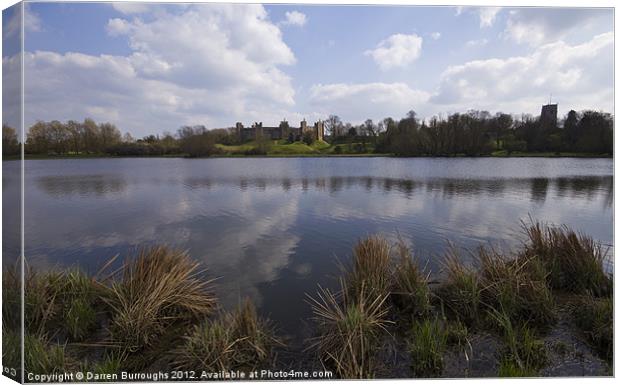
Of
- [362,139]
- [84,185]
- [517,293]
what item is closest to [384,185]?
[362,139]

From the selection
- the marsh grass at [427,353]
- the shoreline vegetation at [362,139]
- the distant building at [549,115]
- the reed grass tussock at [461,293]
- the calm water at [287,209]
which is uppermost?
the distant building at [549,115]

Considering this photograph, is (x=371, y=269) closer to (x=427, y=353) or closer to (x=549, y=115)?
(x=427, y=353)

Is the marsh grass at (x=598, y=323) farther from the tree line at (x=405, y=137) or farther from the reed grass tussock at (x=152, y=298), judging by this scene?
the reed grass tussock at (x=152, y=298)

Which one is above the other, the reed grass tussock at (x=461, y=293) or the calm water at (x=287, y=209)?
the calm water at (x=287, y=209)

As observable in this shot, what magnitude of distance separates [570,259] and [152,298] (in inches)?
177

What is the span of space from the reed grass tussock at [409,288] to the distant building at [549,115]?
93.8 inches

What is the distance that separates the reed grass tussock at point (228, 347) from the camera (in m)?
2.46

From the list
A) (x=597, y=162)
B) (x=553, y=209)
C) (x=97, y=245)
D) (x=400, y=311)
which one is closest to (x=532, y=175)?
(x=553, y=209)

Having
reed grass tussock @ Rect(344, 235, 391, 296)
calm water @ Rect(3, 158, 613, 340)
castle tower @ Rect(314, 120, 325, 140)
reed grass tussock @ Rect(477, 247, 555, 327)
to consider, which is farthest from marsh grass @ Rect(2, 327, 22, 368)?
reed grass tussock @ Rect(477, 247, 555, 327)

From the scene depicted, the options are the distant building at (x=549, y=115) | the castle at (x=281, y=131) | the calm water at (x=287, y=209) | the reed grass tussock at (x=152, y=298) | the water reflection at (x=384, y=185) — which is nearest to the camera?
the reed grass tussock at (x=152, y=298)

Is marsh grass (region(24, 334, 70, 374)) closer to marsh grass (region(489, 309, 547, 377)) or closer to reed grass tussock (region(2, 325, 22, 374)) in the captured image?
reed grass tussock (region(2, 325, 22, 374))

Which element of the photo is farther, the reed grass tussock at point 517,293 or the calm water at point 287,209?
the calm water at point 287,209

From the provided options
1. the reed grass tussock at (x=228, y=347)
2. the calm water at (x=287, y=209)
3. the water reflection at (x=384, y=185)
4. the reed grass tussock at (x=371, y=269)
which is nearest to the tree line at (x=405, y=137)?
the calm water at (x=287, y=209)

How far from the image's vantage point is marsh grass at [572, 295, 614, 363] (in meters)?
2.70
